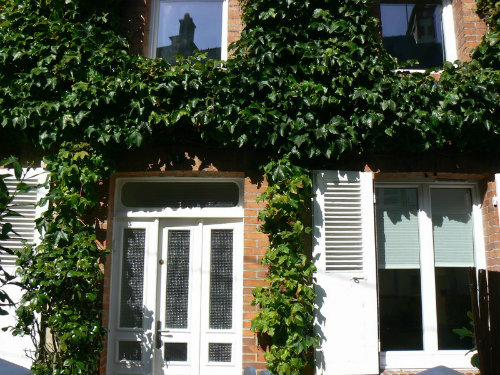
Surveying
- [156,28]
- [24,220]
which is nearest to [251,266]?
[24,220]

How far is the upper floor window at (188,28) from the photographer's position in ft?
19.8

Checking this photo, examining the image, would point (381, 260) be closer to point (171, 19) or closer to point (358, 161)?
point (358, 161)

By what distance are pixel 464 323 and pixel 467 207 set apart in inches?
50.4

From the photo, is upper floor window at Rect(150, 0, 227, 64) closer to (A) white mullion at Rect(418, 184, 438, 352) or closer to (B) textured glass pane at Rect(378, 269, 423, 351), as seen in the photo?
(A) white mullion at Rect(418, 184, 438, 352)

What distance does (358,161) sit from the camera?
5406mm

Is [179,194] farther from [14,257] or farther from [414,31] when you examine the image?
[414,31]

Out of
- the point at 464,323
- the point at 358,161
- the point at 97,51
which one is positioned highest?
the point at 97,51

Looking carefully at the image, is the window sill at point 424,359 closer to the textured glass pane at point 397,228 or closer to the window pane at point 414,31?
the textured glass pane at point 397,228

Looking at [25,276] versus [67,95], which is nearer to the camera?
[25,276]

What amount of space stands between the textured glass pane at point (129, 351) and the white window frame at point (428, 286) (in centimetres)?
258

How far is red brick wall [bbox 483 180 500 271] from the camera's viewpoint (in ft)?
17.3

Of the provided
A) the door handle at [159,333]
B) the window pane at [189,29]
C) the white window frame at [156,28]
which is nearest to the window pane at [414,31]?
the white window frame at [156,28]

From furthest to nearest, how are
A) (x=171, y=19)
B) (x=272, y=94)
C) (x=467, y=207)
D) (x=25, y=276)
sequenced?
(x=171, y=19) < (x=467, y=207) < (x=272, y=94) < (x=25, y=276)

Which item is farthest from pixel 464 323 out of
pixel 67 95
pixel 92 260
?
pixel 67 95
